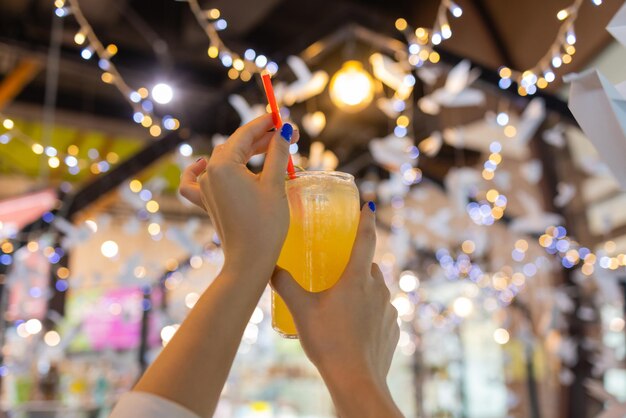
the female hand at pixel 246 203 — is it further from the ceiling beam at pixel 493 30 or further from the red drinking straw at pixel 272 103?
the ceiling beam at pixel 493 30

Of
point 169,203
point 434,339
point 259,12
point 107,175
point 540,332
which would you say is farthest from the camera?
point 169,203

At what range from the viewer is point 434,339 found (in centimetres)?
845

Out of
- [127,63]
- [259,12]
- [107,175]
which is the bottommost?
[107,175]

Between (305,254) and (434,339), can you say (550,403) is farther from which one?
(305,254)

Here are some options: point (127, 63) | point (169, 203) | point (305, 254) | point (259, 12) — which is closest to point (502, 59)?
point (259, 12)

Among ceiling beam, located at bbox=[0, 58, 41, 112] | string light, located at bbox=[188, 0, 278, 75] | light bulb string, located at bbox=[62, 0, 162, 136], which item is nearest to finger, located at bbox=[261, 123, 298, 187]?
string light, located at bbox=[188, 0, 278, 75]

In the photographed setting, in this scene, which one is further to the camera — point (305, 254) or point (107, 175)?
point (107, 175)

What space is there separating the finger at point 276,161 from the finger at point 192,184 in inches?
7.0

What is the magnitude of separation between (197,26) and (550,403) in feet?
19.1

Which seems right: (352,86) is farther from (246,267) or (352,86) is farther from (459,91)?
(246,267)

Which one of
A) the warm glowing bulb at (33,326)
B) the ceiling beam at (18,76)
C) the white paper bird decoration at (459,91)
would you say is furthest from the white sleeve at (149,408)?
the ceiling beam at (18,76)

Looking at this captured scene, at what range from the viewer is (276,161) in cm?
79

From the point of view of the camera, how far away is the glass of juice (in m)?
1.03

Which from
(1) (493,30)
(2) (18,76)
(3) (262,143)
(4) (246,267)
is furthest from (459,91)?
(2) (18,76)
